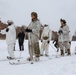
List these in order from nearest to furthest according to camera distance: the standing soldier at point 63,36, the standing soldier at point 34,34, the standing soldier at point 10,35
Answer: the standing soldier at point 34,34 < the standing soldier at point 10,35 < the standing soldier at point 63,36

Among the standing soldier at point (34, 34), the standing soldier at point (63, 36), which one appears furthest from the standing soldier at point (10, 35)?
the standing soldier at point (63, 36)

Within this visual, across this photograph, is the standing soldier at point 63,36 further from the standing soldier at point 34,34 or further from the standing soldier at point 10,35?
the standing soldier at point 34,34

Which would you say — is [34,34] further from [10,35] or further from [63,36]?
[63,36]

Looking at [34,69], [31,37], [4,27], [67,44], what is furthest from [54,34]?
[34,69]

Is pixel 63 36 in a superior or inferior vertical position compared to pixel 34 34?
inferior

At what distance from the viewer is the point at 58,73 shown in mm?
9078

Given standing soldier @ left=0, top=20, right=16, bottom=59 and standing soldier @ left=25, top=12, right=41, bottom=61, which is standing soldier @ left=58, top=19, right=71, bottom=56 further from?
standing soldier @ left=25, top=12, right=41, bottom=61

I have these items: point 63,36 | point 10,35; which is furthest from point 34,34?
point 63,36

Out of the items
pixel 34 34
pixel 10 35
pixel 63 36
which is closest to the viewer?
pixel 34 34

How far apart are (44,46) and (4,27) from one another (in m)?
3.48

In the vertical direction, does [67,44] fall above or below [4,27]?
below

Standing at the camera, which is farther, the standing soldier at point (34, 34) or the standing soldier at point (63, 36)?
the standing soldier at point (63, 36)

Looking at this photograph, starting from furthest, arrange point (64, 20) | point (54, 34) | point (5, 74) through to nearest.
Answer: point (54, 34) → point (64, 20) → point (5, 74)

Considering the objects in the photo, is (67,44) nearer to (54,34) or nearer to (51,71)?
(54,34)
